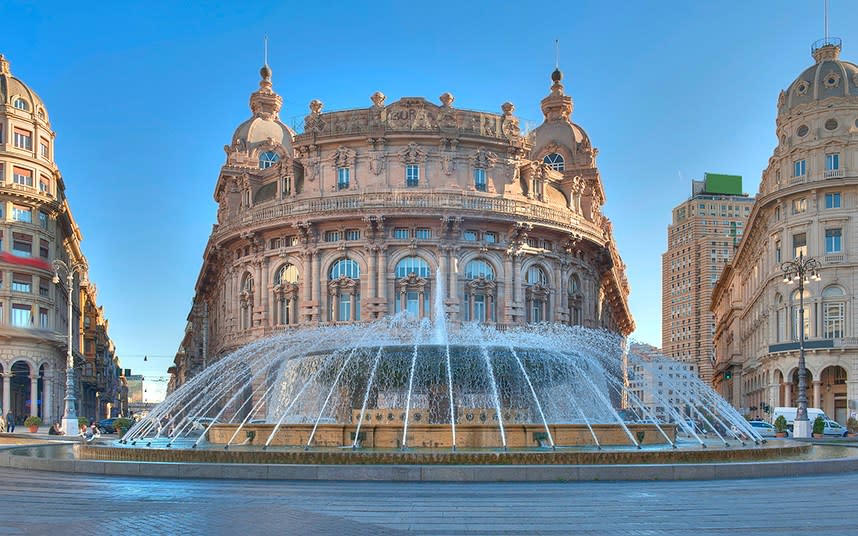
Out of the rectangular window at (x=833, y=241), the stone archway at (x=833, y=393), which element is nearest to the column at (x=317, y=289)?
the rectangular window at (x=833, y=241)

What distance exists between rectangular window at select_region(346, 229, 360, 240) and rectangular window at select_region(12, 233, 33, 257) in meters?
23.2

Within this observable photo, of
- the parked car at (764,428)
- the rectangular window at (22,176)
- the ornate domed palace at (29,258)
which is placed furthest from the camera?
the rectangular window at (22,176)

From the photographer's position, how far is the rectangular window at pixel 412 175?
208 feet

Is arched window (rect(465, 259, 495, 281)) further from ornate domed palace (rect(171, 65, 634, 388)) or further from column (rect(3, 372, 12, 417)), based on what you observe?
column (rect(3, 372, 12, 417))

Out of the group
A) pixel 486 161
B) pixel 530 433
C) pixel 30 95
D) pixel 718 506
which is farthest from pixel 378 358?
pixel 30 95

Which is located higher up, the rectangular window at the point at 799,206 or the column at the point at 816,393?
the rectangular window at the point at 799,206

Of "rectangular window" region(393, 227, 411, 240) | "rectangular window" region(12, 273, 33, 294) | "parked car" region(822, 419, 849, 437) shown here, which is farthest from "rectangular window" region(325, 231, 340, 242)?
"parked car" region(822, 419, 849, 437)

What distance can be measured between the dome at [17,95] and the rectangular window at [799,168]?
52802 mm

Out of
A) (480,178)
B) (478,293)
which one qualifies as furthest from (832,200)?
(478,293)

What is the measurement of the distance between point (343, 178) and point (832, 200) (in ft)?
103

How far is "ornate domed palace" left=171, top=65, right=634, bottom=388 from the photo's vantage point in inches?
2464

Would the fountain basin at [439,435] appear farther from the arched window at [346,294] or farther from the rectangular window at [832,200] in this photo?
the rectangular window at [832,200]

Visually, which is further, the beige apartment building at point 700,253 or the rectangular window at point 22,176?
the beige apartment building at point 700,253

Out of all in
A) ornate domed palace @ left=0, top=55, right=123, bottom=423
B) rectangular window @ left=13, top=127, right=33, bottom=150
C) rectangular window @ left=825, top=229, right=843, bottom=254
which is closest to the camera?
rectangular window @ left=825, top=229, right=843, bottom=254
